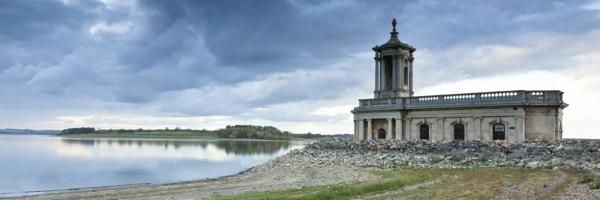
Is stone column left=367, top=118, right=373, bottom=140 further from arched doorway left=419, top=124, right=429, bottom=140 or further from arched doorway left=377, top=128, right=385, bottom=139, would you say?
arched doorway left=419, top=124, right=429, bottom=140

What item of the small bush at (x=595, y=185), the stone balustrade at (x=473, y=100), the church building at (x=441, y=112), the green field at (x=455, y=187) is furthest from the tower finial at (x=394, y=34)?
the small bush at (x=595, y=185)

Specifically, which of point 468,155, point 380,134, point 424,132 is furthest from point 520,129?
point 380,134

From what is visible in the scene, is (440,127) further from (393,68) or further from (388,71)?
(388,71)

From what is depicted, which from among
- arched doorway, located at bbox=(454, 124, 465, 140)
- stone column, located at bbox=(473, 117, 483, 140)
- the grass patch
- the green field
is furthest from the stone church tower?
Answer: the grass patch

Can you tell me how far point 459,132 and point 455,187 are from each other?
19.2m

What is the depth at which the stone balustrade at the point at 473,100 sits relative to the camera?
111 ft

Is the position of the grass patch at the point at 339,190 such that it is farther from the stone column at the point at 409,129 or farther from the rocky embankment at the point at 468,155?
the stone column at the point at 409,129

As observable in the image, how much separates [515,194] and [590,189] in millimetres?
2452

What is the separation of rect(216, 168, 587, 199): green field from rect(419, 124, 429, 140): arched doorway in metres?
14.3

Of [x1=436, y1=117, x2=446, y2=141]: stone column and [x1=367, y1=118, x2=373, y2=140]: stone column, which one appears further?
[x1=367, y1=118, x2=373, y2=140]: stone column

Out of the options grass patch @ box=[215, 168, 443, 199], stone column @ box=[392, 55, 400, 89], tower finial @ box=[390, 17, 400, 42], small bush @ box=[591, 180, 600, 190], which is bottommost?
grass patch @ box=[215, 168, 443, 199]

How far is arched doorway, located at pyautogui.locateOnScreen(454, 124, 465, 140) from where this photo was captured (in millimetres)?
37719

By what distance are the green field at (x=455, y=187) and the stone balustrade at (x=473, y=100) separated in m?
10.0

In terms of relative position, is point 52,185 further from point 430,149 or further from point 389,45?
point 389,45
